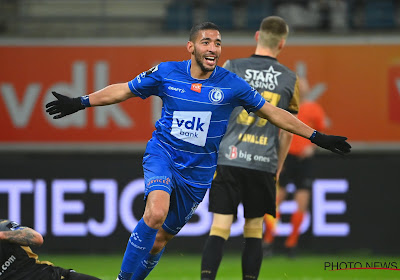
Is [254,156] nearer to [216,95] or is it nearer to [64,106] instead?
[216,95]

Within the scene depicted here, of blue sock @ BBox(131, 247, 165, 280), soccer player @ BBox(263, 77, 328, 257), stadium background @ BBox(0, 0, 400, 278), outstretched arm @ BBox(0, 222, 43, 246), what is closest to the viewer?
outstretched arm @ BBox(0, 222, 43, 246)

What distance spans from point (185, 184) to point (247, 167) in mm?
856

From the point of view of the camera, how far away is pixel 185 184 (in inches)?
230

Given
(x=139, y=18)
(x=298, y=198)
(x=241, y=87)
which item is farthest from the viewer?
(x=139, y=18)

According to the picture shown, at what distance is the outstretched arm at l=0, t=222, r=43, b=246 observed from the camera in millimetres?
5168

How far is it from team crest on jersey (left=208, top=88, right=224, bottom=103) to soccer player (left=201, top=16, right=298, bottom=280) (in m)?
0.82

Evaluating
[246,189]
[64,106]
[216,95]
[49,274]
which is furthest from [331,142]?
[49,274]

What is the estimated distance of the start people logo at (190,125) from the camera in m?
5.75

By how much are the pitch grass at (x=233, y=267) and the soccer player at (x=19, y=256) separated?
3036 mm

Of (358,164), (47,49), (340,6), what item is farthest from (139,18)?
(358,164)

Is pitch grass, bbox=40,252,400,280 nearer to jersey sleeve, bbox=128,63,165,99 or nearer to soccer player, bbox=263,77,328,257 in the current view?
soccer player, bbox=263,77,328,257

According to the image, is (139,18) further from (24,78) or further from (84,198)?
(84,198)

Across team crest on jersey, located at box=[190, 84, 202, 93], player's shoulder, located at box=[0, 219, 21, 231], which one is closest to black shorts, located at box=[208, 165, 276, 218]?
team crest on jersey, located at box=[190, 84, 202, 93]

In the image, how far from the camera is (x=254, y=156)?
6.55 metres
